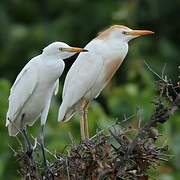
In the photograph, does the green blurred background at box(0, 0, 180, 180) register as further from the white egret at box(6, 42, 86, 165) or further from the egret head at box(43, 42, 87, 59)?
the egret head at box(43, 42, 87, 59)

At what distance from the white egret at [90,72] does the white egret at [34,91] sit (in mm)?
201

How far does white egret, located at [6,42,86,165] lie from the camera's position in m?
3.18

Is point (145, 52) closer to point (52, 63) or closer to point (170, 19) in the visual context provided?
point (170, 19)

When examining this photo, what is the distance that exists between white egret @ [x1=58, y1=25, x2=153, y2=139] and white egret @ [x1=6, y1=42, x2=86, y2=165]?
201mm

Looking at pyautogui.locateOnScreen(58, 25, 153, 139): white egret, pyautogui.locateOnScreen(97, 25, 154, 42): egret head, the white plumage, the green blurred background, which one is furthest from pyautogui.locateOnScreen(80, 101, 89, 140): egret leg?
the green blurred background

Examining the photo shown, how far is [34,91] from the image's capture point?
330 centimetres

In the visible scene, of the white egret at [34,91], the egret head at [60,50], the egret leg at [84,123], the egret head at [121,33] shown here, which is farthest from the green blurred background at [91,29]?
the egret head at [60,50]

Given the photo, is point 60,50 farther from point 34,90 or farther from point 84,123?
point 84,123

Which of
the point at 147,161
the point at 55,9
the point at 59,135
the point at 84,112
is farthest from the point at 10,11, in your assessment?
the point at 147,161

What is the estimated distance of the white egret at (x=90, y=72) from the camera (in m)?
3.44

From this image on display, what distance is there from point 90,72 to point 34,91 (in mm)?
312

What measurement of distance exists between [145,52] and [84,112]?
5.26 metres

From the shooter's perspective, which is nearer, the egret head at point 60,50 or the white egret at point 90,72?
the egret head at point 60,50

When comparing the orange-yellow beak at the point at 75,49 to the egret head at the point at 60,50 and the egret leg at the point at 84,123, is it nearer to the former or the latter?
the egret head at the point at 60,50
